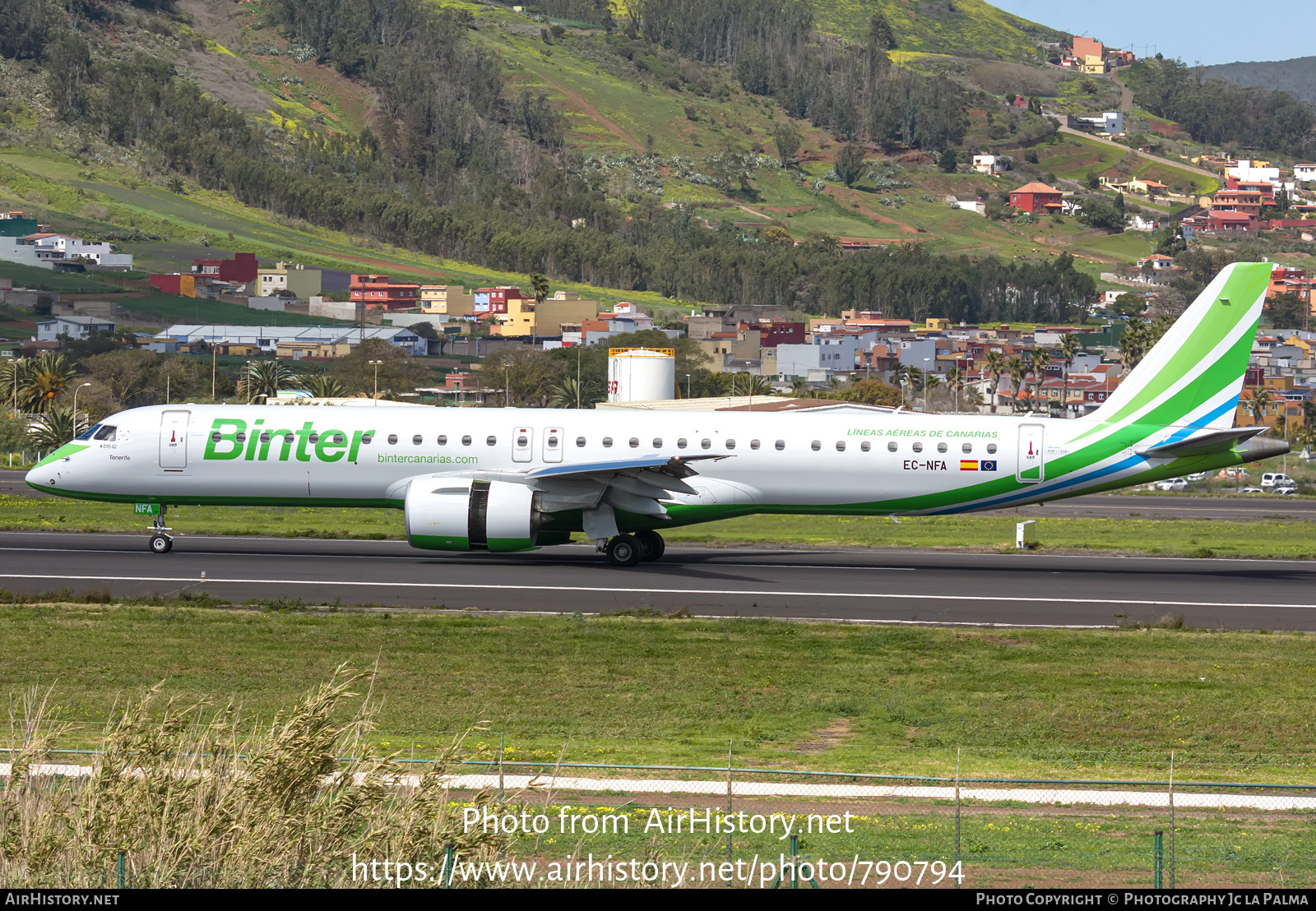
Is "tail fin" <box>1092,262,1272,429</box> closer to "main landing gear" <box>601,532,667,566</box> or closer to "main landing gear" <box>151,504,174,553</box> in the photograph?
"main landing gear" <box>601,532,667,566</box>

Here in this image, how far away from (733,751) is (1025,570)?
20.6 m

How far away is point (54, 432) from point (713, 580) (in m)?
65.1

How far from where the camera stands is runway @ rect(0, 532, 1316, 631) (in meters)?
29.3

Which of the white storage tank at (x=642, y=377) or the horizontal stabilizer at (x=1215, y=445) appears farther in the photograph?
the white storage tank at (x=642, y=377)

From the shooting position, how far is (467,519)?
108 feet

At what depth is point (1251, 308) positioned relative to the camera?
120 feet

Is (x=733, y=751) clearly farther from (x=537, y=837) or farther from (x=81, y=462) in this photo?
(x=81, y=462)

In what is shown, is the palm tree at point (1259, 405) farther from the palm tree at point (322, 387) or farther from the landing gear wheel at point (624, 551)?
the landing gear wheel at point (624, 551)

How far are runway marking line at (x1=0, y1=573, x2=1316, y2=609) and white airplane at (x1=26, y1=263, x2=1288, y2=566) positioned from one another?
3.49 m

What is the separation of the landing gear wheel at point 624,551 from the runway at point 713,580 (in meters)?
Answer: 0.36

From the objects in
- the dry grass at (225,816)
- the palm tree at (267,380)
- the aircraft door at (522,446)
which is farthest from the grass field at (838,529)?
the palm tree at (267,380)

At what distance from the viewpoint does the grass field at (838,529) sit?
139ft

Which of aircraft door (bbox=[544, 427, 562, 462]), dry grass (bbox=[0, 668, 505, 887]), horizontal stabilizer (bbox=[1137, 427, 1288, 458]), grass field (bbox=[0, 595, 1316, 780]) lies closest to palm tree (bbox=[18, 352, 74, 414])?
aircraft door (bbox=[544, 427, 562, 462])

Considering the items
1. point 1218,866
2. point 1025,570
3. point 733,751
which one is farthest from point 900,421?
point 1218,866
